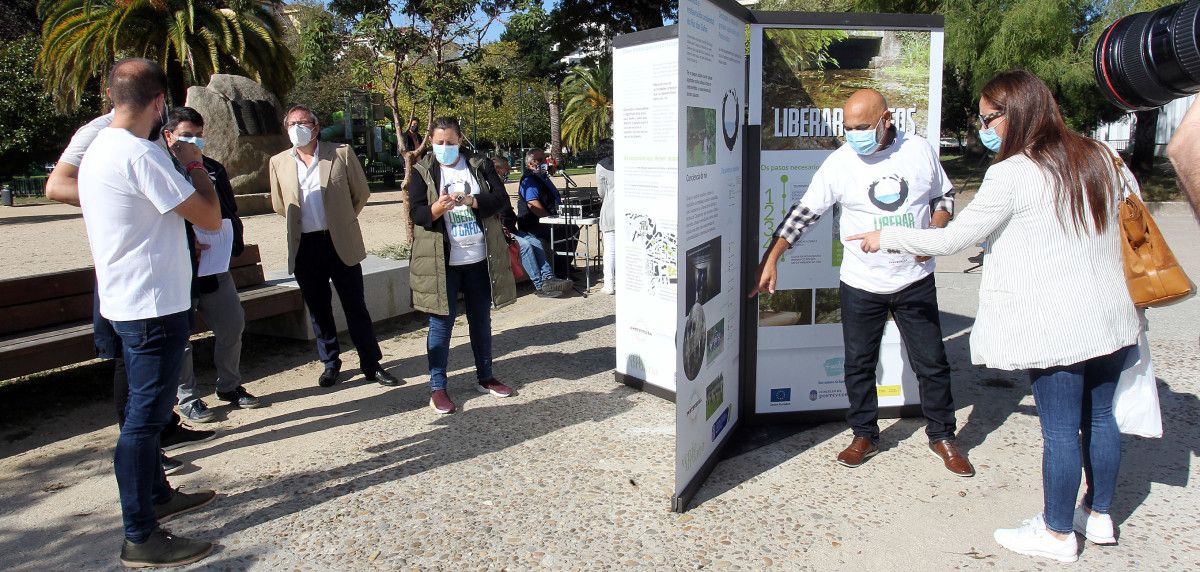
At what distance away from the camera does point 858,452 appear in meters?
3.95

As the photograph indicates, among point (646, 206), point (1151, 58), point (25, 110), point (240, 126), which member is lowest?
point (646, 206)

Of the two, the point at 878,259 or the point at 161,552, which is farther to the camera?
the point at 878,259

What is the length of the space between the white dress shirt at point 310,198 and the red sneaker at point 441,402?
1.34 metres

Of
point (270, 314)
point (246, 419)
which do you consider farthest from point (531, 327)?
point (246, 419)

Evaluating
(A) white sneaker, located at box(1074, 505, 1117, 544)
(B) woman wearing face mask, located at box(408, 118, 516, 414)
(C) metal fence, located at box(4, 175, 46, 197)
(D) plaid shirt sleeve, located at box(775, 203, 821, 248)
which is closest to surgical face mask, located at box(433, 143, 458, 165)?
(B) woman wearing face mask, located at box(408, 118, 516, 414)

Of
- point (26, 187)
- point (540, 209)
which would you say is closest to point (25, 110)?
point (26, 187)

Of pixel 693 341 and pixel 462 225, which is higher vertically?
pixel 462 225

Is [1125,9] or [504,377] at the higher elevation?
[1125,9]

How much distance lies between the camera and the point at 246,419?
483cm

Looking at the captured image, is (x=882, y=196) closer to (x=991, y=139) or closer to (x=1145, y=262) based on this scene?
(x=991, y=139)

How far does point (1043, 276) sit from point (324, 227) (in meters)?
4.12

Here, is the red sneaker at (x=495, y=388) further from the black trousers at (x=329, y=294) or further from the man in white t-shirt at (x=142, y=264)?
the man in white t-shirt at (x=142, y=264)

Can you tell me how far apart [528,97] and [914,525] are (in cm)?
5240

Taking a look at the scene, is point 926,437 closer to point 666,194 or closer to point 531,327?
point 666,194
